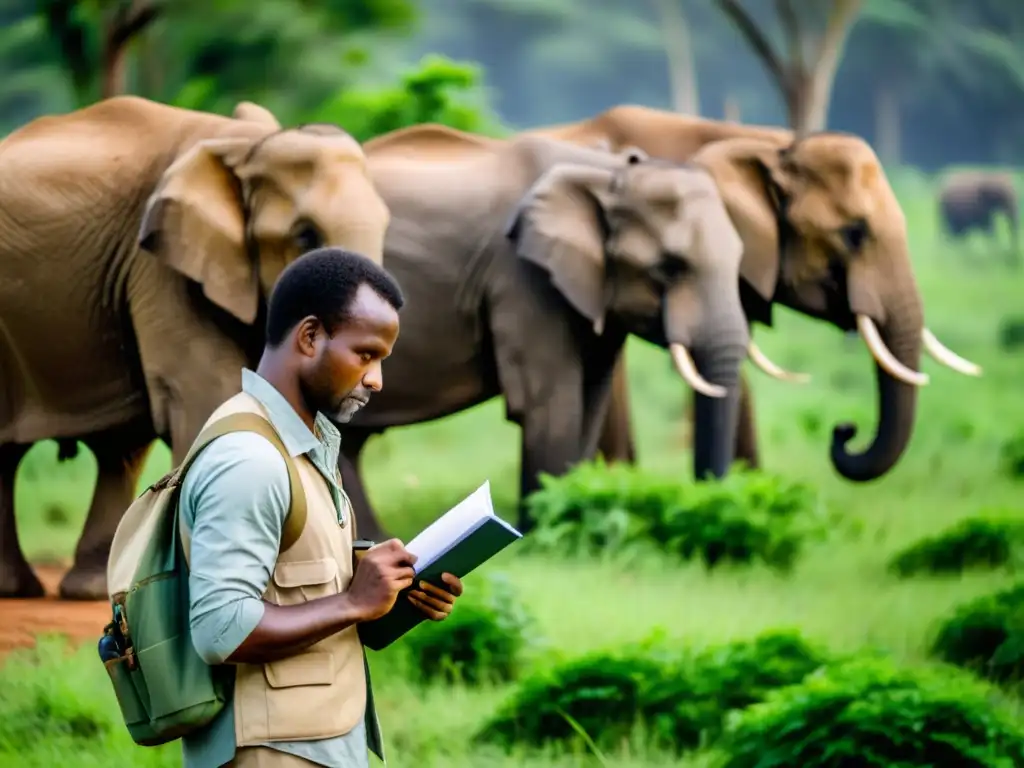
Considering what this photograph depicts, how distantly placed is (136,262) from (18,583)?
5.13 feet

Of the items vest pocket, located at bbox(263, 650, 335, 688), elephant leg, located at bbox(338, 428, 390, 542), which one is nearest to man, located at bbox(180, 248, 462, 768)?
vest pocket, located at bbox(263, 650, 335, 688)

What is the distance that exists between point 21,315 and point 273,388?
5.99 meters

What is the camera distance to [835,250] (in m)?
12.7

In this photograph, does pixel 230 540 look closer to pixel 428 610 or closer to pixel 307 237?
pixel 428 610

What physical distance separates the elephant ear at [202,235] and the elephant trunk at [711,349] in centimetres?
269

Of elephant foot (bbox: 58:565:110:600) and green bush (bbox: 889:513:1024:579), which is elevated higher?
green bush (bbox: 889:513:1024:579)

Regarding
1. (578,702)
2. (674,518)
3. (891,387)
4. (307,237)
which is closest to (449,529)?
(578,702)

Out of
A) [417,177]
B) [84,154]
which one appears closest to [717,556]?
[417,177]

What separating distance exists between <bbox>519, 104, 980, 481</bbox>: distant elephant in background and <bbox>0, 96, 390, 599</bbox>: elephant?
3.56 meters

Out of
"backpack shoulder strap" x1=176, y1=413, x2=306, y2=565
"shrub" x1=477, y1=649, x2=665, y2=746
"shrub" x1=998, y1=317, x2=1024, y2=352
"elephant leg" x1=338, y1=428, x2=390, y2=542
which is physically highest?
"backpack shoulder strap" x1=176, y1=413, x2=306, y2=565

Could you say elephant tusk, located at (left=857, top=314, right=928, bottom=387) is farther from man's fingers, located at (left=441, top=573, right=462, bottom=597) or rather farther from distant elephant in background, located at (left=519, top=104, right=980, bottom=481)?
man's fingers, located at (left=441, top=573, right=462, bottom=597)

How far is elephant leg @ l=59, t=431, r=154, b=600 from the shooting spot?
982cm

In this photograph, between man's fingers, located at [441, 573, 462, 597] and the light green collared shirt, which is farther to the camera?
man's fingers, located at [441, 573, 462, 597]

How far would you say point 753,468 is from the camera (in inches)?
547
